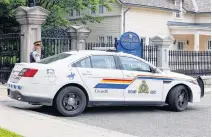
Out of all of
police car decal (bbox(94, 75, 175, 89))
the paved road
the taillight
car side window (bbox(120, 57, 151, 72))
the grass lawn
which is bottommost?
the paved road

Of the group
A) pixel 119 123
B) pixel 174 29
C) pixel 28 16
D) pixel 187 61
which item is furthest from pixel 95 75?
pixel 174 29

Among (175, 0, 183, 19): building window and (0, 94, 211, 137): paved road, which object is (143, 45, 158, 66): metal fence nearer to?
(0, 94, 211, 137): paved road

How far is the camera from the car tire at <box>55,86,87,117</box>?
10.4 metres

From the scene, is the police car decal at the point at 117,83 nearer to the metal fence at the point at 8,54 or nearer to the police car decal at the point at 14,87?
the police car decal at the point at 14,87

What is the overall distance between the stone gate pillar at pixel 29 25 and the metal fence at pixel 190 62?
21.7 feet

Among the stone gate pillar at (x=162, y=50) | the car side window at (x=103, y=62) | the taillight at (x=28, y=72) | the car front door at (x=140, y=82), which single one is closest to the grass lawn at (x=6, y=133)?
the taillight at (x=28, y=72)

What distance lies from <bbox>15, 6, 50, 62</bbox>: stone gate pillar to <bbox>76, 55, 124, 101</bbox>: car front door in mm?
5632

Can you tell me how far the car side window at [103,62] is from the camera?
11.1 m

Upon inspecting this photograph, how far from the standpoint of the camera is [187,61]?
21031 millimetres

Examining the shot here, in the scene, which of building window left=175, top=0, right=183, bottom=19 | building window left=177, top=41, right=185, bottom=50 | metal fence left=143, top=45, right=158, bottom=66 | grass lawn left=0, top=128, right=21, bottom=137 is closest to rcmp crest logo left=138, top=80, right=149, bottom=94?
grass lawn left=0, top=128, right=21, bottom=137

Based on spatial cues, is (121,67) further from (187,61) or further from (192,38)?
(192,38)

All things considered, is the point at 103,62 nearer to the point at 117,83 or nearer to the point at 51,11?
the point at 117,83

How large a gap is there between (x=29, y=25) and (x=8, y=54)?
5.31ft

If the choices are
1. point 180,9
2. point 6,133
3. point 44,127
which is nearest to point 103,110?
point 44,127
